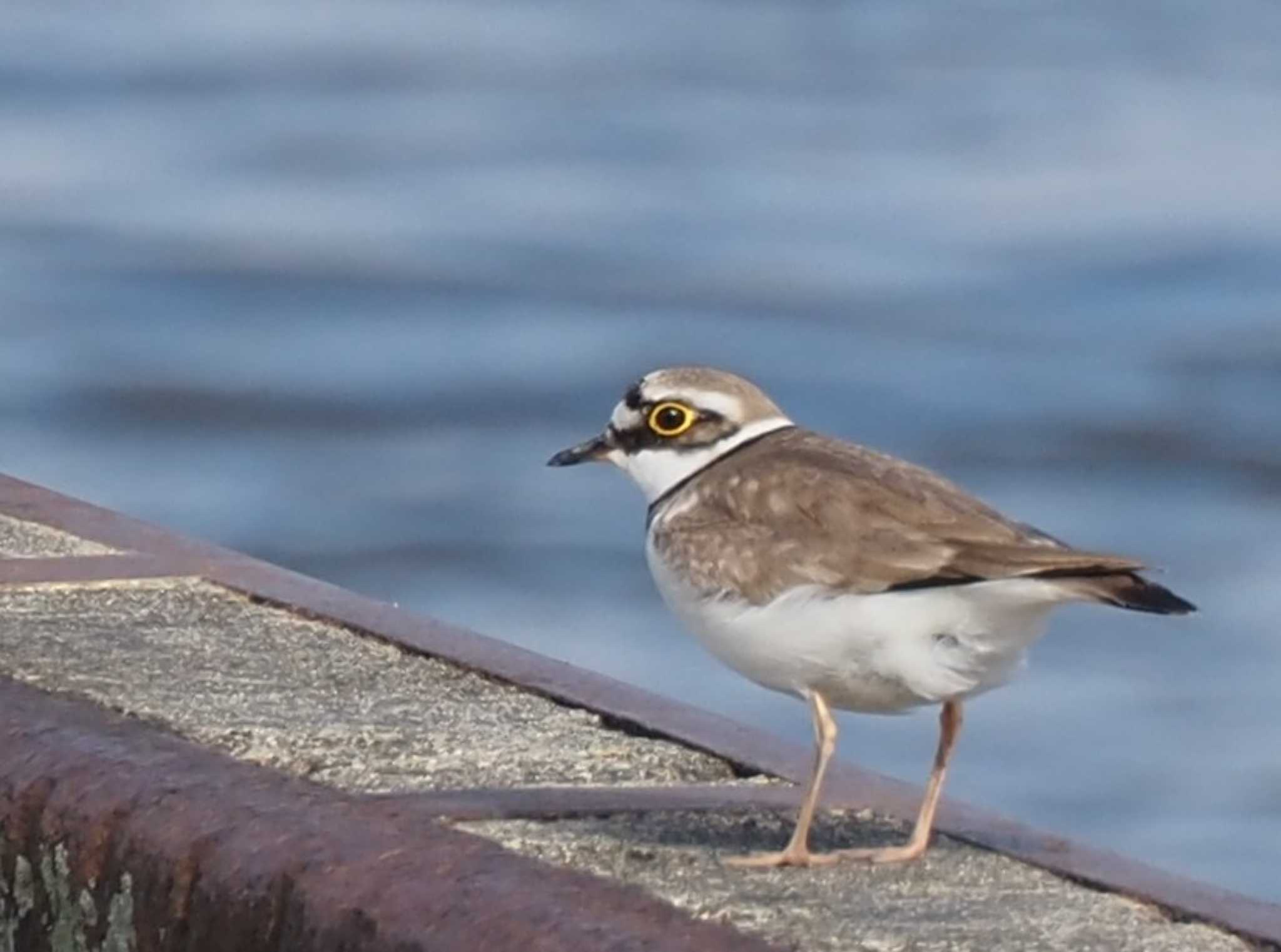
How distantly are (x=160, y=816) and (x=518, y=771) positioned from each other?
677 millimetres

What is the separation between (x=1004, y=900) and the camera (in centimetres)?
356

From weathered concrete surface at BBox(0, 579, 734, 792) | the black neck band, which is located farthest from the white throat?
weathered concrete surface at BBox(0, 579, 734, 792)

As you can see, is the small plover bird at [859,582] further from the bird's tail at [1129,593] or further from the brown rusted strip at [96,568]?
the brown rusted strip at [96,568]

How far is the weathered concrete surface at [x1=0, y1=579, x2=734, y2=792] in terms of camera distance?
3938 mm

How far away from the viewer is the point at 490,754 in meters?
3.99

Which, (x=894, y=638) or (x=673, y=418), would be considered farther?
(x=673, y=418)

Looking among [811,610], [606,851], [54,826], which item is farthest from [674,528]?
[54,826]

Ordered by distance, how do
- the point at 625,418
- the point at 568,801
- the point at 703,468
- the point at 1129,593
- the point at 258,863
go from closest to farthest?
the point at 258,863, the point at 568,801, the point at 1129,593, the point at 703,468, the point at 625,418

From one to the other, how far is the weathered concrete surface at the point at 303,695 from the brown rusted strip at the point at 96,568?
1.1 inches

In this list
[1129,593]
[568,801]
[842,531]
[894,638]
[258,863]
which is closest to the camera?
[258,863]

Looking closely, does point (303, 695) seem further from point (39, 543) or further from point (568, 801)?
point (39, 543)

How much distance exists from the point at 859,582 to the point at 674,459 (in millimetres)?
661

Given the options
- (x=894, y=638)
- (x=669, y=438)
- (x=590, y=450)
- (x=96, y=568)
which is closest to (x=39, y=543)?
(x=96, y=568)

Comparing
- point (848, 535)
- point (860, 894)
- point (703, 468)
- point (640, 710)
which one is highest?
point (703, 468)
